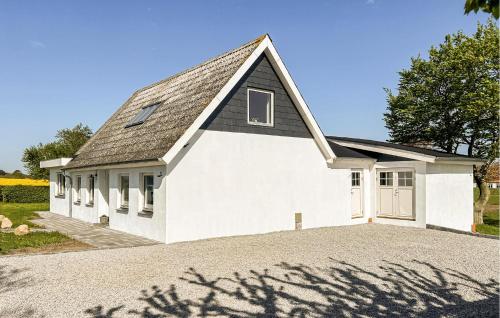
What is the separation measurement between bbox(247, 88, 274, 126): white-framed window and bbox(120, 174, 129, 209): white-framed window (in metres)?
5.10

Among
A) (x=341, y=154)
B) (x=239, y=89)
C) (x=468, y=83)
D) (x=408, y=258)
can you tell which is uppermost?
(x=468, y=83)

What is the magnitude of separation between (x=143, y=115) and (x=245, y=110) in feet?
16.2

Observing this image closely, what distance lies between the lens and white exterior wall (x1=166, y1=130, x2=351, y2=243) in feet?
39.4

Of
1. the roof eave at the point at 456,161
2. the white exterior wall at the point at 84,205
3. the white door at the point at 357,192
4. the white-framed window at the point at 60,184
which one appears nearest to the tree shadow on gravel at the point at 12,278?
the white exterior wall at the point at 84,205

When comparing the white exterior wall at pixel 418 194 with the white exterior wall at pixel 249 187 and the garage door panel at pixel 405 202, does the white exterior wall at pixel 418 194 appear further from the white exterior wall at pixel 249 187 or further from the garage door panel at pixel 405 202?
the white exterior wall at pixel 249 187

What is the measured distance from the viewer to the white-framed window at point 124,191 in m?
14.3

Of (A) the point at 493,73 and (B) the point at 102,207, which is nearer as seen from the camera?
(B) the point at 102,207

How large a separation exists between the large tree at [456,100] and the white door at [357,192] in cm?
1149

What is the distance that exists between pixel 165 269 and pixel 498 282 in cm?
663

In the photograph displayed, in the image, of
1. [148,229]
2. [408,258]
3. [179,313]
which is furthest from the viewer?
[148,229]

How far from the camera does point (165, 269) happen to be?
8344 millimetres

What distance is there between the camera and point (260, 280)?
742 centimetres

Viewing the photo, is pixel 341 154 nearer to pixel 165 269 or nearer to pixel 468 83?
pixel 165 269

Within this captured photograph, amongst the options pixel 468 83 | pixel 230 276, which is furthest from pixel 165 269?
pixel 468 83
